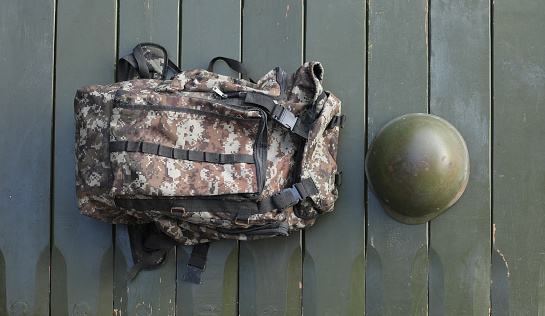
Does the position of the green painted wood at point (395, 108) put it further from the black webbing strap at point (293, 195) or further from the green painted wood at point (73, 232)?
the green painted wood at point (73, 232)

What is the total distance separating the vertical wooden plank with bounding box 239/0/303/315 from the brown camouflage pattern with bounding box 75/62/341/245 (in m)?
0.11

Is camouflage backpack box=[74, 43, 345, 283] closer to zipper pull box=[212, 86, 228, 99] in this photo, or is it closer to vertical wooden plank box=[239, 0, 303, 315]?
zipper pull box=[212, 86, 228, 99]

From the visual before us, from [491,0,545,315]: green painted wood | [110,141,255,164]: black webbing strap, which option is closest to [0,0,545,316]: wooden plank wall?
[491,0,545,315]: green painted wood

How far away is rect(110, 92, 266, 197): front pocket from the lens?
1.41 meters

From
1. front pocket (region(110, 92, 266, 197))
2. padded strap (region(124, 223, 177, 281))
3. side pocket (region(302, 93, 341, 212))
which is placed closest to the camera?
front pocket (region(110, 92, 266, 197))

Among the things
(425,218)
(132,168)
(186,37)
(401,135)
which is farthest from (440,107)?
(132,168)

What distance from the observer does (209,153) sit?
4.82ft

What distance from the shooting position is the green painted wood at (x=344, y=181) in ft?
5.45

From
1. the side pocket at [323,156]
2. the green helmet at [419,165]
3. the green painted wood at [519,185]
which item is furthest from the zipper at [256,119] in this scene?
the green painted wood at [519,185]

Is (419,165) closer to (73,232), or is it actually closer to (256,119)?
(256,119)

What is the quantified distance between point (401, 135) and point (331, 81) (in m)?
0.30

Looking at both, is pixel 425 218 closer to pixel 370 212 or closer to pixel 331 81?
pixel 370 212

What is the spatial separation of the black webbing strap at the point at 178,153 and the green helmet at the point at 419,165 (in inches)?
17.1

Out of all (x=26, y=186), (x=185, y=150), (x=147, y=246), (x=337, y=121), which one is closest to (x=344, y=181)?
(x=337, y=121)
